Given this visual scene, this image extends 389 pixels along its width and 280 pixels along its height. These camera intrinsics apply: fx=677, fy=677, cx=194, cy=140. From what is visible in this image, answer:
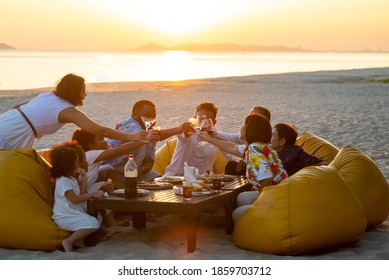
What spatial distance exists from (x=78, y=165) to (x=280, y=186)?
1.81 meters

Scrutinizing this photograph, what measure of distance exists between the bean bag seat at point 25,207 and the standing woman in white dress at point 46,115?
322 millimetres

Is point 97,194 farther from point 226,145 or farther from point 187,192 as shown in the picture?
point 226,145

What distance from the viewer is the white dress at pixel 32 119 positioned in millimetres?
6316

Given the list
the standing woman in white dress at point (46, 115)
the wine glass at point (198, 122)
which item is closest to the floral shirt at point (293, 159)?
the wine glass at point (198, 122)

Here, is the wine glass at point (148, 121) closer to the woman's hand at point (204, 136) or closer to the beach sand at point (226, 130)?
the woman's hand at point (204, 136)

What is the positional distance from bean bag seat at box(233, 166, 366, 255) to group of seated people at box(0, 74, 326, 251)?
1.13 ft

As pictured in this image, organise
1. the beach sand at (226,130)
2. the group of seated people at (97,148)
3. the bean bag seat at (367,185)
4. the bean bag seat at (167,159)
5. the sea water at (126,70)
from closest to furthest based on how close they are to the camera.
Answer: the beach sand at (226,130) → the group of seated people at (97,148) → the bean bag seat at (367,185) → the bean bag seat at (167,159) → the sea water at (126,70)

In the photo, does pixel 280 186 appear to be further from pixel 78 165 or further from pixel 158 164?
pixel 158 164

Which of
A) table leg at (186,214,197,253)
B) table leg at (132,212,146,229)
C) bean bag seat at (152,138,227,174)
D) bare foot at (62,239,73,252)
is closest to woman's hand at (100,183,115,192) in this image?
table leg at (132,212,146,229)

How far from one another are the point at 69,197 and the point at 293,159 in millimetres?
2299

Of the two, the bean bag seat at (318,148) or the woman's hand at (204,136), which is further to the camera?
the bean bag seat at (318,148)

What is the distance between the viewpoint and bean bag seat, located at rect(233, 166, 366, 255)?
551cm

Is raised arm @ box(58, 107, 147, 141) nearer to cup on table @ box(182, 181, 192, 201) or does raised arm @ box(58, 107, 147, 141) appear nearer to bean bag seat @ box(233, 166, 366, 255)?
cup on table @ box(182, 181, 192, 201)
